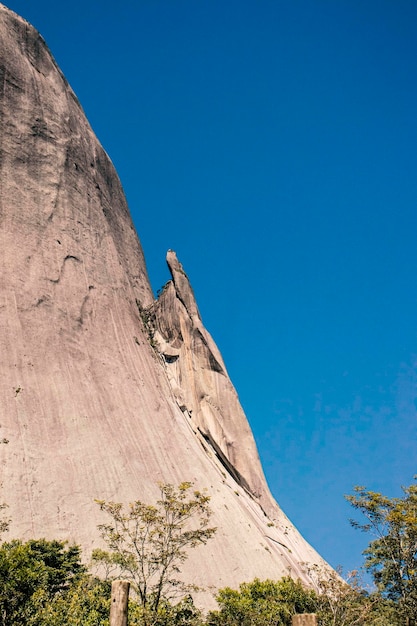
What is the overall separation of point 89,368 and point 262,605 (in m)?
13.8

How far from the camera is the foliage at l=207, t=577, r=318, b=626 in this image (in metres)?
18.9

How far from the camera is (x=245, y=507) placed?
32.8 m

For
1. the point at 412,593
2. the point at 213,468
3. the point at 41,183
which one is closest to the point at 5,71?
the point at 41,183

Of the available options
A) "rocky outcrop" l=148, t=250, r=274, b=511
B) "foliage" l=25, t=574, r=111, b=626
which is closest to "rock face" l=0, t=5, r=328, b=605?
"rocky outcrop" l=148, t=250, r=274, b=511

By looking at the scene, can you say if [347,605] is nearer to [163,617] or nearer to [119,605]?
[163,617]

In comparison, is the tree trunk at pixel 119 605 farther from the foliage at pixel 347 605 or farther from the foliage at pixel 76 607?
the foliage at pixel 347 605

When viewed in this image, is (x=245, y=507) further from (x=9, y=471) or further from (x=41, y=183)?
(x=41, y=183)

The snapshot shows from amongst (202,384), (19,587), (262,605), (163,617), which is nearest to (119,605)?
(19,587)

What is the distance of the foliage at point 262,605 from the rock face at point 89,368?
121 inches

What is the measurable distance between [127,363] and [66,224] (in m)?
8.46

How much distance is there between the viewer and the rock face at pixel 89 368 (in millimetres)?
24703

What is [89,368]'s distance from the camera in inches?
1156

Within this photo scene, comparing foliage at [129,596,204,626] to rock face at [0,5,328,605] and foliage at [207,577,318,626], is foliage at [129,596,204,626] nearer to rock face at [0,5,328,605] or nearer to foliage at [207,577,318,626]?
foliage at [207,577,318,626]

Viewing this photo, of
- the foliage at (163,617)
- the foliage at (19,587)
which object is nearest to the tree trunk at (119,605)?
the foliage at (19,587)
